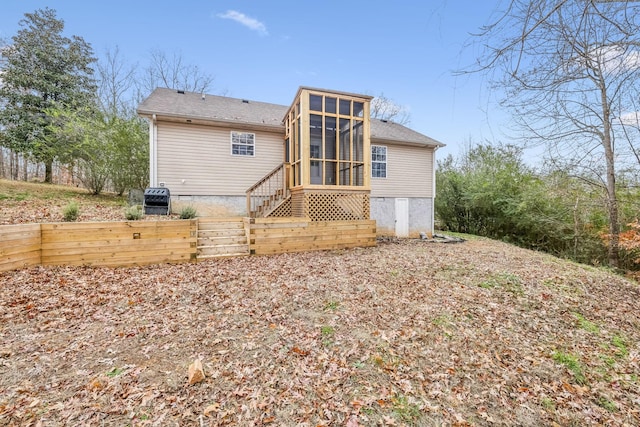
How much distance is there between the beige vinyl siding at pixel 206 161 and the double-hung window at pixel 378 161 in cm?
417

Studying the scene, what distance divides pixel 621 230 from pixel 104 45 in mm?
27865

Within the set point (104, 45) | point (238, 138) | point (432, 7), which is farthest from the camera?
point (104, 45)

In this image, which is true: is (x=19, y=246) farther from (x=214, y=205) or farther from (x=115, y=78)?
(x=115, y=78)

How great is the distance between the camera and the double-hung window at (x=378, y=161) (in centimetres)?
1105

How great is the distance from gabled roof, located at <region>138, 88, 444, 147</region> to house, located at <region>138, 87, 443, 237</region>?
3 centimetres

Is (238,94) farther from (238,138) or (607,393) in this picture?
(607,393)

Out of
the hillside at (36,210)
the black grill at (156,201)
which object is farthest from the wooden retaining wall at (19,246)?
the black grill at (156,201)

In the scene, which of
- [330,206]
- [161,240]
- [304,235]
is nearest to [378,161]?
[330,206]

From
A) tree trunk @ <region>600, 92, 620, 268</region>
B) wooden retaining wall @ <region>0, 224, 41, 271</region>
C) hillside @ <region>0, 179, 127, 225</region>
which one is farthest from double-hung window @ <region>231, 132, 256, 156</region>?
tree trunk @ <region>600, 92, 620, 268</region>

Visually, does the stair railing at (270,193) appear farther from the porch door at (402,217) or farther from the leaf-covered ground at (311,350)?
the porch door at (402,217)

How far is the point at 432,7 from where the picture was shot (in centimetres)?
187

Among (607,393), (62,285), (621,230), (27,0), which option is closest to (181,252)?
(62,285)

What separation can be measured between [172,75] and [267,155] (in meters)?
13.6

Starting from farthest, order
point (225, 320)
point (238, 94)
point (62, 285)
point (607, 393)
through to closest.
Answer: point (238, 94)
point (62, 285)
point (225, 320)
point (607, 393)
